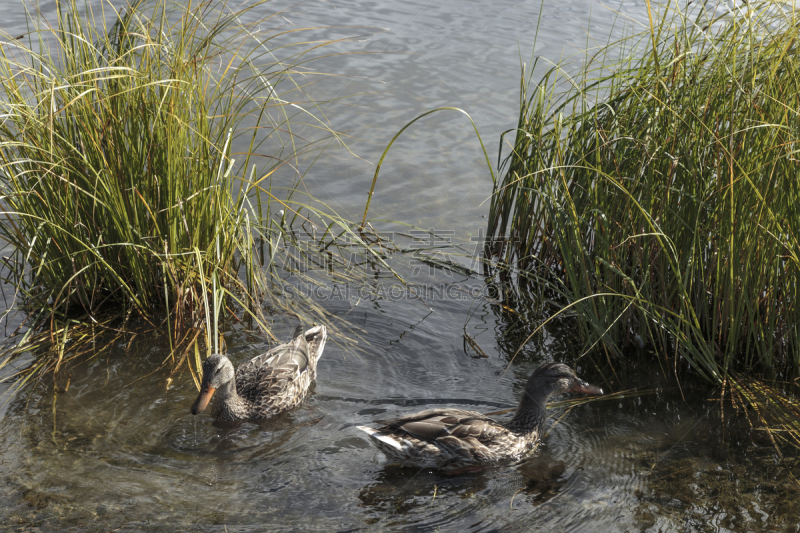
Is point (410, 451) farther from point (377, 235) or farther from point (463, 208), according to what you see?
point (463, 208)

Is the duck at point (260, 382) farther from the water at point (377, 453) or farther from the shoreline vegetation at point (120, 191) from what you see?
the shoreline vegetation at point (120, 191)

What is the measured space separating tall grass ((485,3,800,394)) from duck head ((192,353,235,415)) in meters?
2.34

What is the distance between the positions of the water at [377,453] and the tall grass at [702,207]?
570 mm

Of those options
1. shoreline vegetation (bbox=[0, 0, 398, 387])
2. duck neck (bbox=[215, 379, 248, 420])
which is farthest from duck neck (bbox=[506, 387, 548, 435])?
shoreline vegetation (bbox=[0, 0, 398, 387])

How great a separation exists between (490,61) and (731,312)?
745 cm

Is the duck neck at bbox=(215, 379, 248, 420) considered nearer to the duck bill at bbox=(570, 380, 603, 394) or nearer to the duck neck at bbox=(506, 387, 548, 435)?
the duck neck at bbox=(506, 387, 548, 435)

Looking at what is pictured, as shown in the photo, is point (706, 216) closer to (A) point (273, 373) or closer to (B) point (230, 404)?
A: (A) point (273, 373)

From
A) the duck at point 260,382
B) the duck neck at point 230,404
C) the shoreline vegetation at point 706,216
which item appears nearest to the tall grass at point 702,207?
the shoreline vegetation at point 706,216

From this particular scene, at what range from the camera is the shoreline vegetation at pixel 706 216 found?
4676 mm

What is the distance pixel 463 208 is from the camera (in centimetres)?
828

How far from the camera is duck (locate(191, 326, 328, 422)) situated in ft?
15.5

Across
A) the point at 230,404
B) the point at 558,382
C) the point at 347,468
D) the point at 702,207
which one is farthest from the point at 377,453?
the point at 702,207

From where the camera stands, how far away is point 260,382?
5.14m

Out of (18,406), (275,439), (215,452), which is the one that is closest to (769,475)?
(275,439)
